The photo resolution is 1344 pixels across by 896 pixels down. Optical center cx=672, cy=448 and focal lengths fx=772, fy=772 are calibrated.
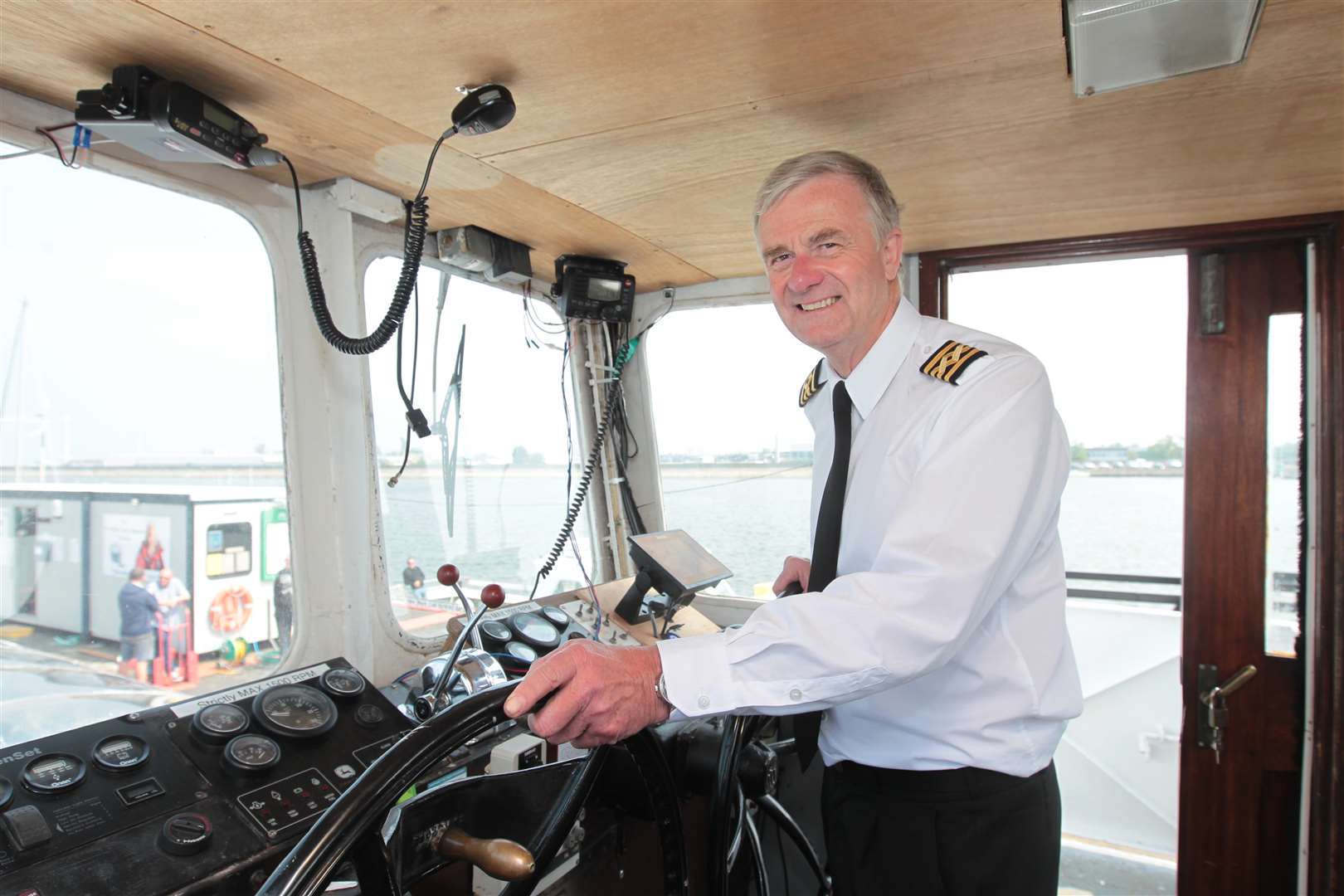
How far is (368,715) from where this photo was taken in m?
1.29

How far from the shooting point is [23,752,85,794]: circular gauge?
97 cm

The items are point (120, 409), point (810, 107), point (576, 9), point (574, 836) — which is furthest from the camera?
point (120, 409)

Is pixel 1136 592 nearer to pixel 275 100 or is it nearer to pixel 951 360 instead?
pixel 951 360

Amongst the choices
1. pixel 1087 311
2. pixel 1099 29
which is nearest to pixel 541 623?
pixel 1099 29

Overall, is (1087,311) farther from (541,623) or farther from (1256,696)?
(541,623)

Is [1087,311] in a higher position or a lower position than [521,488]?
higher

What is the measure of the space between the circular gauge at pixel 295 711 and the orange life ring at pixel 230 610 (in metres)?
0.53

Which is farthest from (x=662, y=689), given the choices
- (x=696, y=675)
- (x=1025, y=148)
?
(x=1025, y=148)

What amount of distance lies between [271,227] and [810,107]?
1247 mm

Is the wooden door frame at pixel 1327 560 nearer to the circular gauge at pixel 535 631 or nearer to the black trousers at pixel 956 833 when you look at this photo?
the black trousers at pixel 956 833

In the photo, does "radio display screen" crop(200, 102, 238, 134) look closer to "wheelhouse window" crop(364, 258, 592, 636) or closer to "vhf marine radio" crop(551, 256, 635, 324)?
"wheelhouse window" crop(364, 258, 592, 636)

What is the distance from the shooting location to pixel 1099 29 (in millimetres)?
1183

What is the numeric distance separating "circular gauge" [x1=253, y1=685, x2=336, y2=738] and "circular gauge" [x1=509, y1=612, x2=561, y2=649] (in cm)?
69

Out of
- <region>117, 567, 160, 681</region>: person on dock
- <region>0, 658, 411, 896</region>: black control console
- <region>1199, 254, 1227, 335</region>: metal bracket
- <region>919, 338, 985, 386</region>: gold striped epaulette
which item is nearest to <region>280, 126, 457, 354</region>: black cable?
<region>117, 567, 160, 681</region>: person on dock
